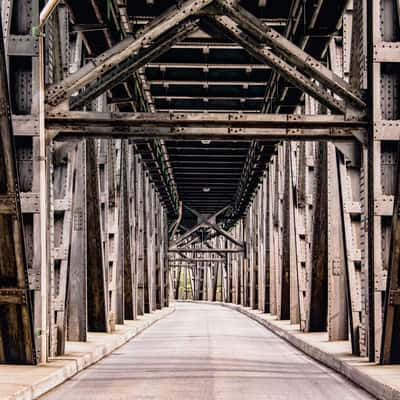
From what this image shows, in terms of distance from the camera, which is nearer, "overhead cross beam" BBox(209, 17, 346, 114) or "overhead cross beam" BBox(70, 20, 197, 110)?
"overhead cross beam" BBox(209, 17, 346, 114)

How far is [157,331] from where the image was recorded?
24.4 m

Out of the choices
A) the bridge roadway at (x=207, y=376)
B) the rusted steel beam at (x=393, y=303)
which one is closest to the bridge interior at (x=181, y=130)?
the rusted steel beam at (x=393, y=303)

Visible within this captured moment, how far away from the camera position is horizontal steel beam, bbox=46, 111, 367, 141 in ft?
39.8

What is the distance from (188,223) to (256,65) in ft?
139

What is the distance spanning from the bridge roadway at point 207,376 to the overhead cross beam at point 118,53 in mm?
3653

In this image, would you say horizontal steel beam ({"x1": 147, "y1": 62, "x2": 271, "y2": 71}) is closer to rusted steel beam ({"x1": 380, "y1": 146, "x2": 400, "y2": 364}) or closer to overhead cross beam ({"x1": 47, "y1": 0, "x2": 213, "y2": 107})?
overhead cross beam ({"x1": 47, "y1": 0, "x2": 213, "y2": 107})

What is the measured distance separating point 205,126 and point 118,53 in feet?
4.91

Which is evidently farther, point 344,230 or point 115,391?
point 344,230

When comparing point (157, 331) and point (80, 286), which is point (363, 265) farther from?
point (157, 331)

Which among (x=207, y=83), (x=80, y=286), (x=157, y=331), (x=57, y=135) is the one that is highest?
(x=207, y=83)

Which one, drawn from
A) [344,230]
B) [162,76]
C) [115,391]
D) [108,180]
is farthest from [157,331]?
[115,391]

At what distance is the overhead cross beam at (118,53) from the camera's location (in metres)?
11.9

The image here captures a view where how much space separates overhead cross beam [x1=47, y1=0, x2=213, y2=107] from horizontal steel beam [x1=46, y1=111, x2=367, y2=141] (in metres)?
0.36

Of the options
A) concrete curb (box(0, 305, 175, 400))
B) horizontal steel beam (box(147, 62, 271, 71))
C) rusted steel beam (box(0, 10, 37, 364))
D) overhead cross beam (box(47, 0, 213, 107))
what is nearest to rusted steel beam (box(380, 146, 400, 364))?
overhead cross beam (box(47, 0, 213, 107))
